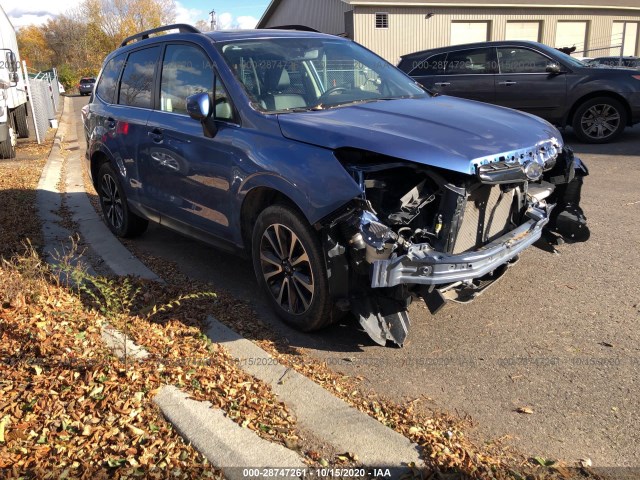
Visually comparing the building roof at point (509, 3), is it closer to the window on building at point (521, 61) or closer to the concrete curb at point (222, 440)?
the window on building at point (521, 61)

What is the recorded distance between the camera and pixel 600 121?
10.2 m

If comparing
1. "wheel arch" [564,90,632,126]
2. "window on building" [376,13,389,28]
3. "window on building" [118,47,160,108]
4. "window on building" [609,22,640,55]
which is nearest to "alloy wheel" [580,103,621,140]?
"wheel arch" [564,90,632,126]

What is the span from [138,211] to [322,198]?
285 cm

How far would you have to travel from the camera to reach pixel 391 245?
3109 mm

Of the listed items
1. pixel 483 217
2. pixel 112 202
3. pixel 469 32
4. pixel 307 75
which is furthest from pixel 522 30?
pixel 483 217

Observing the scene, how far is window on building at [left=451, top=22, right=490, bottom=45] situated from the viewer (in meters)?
27.9

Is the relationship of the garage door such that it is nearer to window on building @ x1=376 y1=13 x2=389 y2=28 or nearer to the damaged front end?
window on building @ x1=376 y1=13 x2=389 y2=28

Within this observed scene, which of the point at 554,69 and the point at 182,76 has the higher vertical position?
the point at 182,76

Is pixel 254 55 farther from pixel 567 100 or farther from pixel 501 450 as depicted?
pixel 567 100

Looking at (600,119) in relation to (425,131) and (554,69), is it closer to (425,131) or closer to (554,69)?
(554,69)

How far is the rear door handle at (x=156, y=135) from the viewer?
4809mm

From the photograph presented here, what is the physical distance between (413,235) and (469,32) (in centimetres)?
2752

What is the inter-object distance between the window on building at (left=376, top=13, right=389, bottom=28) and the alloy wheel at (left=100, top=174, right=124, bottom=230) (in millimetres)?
22733

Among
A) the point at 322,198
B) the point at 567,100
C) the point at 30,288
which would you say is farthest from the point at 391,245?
the point at 567,100
